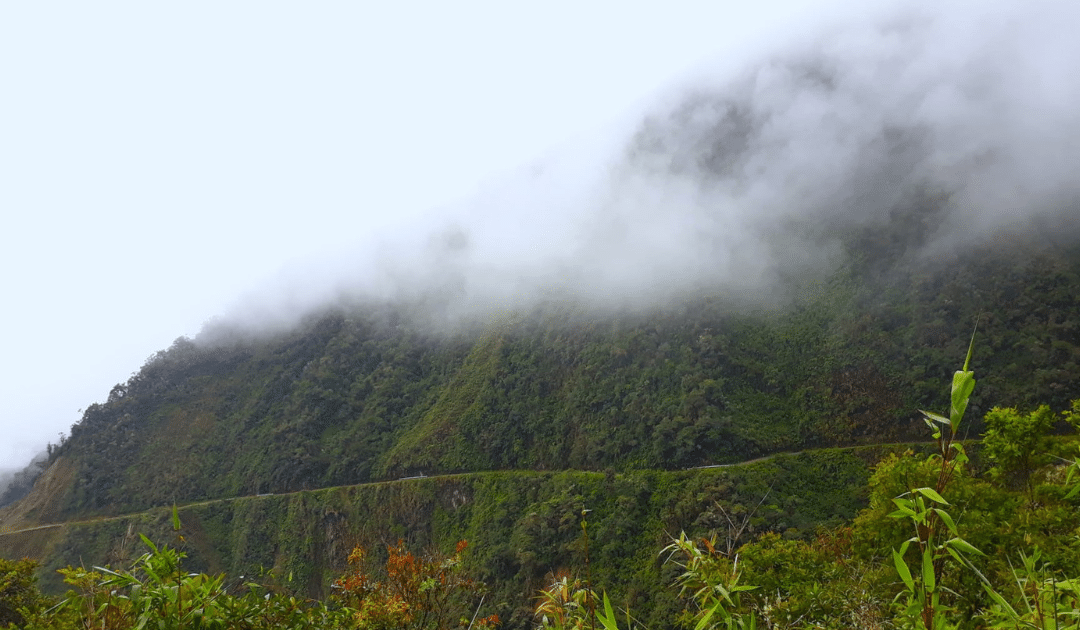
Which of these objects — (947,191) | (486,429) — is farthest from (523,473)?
(947,191)

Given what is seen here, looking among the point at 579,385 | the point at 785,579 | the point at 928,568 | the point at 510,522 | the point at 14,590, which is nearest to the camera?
the point at 928,568

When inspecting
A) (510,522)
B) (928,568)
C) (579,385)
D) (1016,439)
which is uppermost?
(928,568)

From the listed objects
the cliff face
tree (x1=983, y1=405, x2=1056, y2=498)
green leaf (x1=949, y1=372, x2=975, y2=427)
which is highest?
green leaf (x1=949, y1=372, x2=975, y2=427)

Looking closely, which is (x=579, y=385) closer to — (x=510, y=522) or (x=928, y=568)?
(x=510, y=522)

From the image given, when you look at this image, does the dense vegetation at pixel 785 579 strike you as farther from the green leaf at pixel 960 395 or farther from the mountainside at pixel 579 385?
the mountainside at pixel 579 385

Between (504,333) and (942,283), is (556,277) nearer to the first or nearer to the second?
(504,333)

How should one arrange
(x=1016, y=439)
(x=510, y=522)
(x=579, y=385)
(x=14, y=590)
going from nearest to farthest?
(x=14, y=590) → (x=1016, y=439) → (x=510, y=522) → (x=579, y=385)

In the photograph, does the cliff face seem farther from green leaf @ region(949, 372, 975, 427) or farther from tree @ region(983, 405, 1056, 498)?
green leaf @ region(949, 372, 975, 427)

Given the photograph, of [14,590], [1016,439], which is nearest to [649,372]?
[1016,439]

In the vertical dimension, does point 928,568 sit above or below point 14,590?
above

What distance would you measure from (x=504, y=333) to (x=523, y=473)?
20715mm

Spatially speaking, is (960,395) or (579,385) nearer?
(960,395)

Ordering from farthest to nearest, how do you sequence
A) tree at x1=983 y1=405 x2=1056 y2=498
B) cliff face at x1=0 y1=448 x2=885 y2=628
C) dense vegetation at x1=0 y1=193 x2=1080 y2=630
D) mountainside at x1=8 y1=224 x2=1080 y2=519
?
mountainside at x1=8 y1=224 x2=1080 y2=519, cliff face at x1=0 y1=448 x2=885 y2=628, dense vegetation at x1=0 y1=193 x2=1080 y2=630, tree at x1=983 y1=405 x2=1056 y2=498

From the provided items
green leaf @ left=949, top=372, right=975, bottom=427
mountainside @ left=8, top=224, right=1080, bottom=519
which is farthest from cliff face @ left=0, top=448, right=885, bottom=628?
green leaf @ left=949, top=372, right=975, bottom=427
